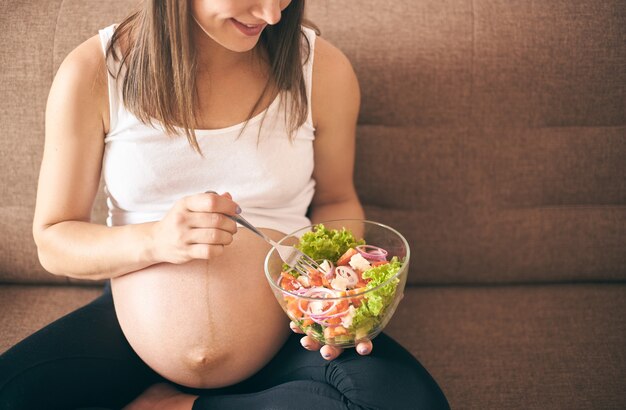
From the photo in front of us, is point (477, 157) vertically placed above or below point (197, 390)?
above

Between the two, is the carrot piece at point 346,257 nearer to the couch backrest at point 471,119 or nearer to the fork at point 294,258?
the fork at point 294,258

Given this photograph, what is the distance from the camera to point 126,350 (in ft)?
4.13

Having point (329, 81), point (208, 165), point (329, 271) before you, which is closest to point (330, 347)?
point (329, 271)

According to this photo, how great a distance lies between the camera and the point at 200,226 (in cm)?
107

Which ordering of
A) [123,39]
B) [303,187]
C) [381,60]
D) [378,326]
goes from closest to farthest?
[378,326]
[123,39]
[303,187]
[381,60]

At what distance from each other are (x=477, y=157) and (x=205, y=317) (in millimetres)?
788

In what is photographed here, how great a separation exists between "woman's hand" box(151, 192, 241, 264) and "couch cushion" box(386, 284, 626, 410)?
612mm

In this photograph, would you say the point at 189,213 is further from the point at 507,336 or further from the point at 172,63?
the point at 507,336

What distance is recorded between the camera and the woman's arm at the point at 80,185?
3.87 ft

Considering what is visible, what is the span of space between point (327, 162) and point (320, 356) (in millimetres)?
Answer: 447

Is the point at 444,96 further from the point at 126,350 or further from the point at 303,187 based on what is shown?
Result: the point at 126,350

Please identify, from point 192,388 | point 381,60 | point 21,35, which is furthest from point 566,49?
point 21,35

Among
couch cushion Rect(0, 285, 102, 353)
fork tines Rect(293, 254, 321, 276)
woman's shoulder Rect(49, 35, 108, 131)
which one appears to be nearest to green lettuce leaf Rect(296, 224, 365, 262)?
fork tines Rect(293, 254, 321, 276)

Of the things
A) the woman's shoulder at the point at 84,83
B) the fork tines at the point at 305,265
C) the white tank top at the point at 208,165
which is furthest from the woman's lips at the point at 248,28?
the fork tines at the point at 305,265
